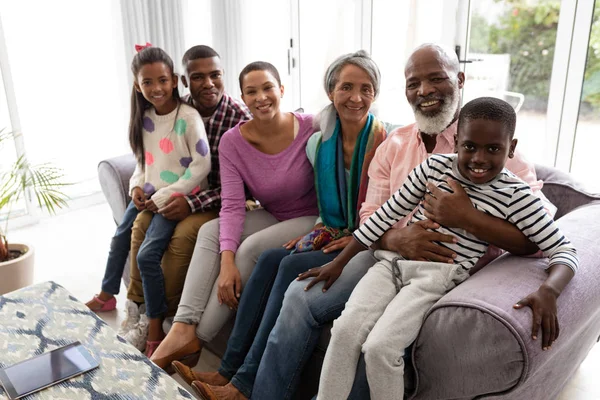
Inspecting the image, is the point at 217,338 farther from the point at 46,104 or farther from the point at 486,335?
the point at 46,104

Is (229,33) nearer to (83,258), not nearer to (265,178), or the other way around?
(83,258)

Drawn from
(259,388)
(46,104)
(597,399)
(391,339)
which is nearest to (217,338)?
(259,388)

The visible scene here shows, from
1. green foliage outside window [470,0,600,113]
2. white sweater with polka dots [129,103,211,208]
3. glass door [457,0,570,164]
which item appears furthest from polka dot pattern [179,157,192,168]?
green foliage outside window [470,0,600,113]

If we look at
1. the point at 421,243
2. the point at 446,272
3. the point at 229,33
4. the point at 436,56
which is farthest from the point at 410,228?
the point at 229,33

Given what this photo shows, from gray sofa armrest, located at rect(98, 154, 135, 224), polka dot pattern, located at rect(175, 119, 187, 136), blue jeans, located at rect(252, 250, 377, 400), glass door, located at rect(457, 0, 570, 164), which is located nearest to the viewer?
blue jeans, located at rect(252, 250, 377, 400)

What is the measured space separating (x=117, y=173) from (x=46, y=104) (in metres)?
1.73

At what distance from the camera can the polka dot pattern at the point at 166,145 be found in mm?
2275

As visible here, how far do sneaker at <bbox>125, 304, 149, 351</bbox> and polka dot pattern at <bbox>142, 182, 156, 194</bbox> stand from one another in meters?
0.51

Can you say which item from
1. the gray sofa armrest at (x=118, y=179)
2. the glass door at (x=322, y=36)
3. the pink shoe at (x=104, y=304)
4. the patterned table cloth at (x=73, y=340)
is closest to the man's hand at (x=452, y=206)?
the patterned table cloth at (x=73, y=340)

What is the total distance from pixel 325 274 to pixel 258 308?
305 mm

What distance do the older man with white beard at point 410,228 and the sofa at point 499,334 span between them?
0.27ft

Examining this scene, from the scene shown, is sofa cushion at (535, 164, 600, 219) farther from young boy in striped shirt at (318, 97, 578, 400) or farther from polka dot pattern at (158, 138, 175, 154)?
polka dot pattern at (158, 138, 175, 154)

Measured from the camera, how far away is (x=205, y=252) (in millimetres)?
2006

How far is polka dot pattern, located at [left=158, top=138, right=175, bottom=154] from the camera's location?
228 cm
